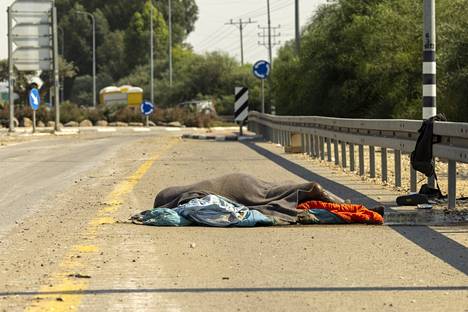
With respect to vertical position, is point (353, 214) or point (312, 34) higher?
point (312, 34)

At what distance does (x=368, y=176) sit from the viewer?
53.6 ft

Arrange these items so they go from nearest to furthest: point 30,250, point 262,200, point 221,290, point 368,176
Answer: point 221,290 < point 30,250 < point 262,200 < point 368,176

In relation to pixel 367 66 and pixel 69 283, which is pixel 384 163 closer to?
pixel 69 283

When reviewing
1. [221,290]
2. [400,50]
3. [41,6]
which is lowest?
[221,290]

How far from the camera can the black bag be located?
1191 centimetres

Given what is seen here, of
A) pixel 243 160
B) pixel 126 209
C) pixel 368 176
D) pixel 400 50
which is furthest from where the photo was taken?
pixel 400 50

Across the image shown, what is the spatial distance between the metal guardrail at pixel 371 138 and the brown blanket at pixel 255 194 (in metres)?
1.42

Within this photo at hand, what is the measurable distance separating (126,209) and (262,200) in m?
1.74

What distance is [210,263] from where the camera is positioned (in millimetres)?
8055

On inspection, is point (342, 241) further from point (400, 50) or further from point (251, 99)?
point (251, 99)

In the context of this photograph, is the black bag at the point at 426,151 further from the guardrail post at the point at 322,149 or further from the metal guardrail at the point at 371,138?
the guardrail post at the point at 322,149

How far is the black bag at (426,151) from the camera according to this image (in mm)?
11906

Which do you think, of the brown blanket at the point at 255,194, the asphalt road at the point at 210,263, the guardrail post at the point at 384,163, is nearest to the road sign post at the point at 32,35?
the guardrail post at the point at 384,163

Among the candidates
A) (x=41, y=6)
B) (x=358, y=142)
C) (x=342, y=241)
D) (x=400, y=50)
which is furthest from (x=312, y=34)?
(x=342, y=241)
